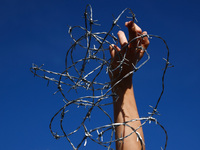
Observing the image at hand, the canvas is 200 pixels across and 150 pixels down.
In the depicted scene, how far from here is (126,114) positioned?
3.64ft

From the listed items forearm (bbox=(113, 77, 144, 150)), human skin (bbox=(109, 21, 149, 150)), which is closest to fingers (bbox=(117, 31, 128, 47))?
human skin (bbox=(109, 21, 149, 150))

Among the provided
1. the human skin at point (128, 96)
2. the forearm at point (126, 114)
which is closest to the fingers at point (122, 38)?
the human skin at point (128, 96)

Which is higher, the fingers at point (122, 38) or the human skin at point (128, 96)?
the fingers at point (122, 38)

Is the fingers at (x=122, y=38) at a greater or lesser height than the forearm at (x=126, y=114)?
greater

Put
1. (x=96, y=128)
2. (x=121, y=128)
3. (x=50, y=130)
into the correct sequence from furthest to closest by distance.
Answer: (x=121, y=128) < (x=50, y=130) < (x=96, y=128)

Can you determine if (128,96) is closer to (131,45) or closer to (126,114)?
(126,114)

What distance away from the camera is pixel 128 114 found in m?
1.11

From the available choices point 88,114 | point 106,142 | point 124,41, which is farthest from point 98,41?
point 106,142

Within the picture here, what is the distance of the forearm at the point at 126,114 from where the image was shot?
3.40 feet

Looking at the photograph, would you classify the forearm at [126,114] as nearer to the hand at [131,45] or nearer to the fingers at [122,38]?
the hand at [131,45]

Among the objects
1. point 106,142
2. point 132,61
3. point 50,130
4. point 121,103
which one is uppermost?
point 132,61

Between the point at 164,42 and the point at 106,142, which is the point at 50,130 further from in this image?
the point at 164,42

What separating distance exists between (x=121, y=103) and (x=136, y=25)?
379 millimetres

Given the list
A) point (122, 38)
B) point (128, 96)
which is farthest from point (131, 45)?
point (128, 96)
